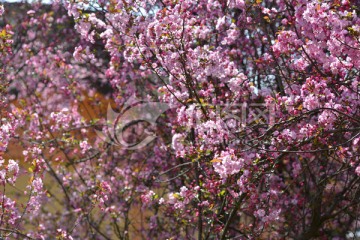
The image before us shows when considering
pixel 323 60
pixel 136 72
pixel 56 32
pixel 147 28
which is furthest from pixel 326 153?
pixel 56 32

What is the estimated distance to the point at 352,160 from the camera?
225 inches

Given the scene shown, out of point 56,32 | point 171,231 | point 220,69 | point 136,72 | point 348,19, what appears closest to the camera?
point 348,19

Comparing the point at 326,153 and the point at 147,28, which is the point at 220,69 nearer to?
the point at 147,28

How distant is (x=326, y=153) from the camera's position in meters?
5.35

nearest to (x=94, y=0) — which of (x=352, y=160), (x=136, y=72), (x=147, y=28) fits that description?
(x=147, y=28)

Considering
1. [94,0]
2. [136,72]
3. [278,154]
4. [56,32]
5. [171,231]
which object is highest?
[56,32]

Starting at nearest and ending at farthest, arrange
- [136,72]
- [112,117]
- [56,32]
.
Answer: [136,72], [112,117], [56,32]

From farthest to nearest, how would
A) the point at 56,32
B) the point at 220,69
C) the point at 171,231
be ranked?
the point at 56,32 → the point at 171,231 → the point at 220,69

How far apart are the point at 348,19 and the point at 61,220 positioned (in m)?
7.52

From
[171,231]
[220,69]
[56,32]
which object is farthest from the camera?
[56,32]

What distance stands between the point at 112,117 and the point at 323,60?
16.5 feet

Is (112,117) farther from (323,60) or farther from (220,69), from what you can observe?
(323,60)

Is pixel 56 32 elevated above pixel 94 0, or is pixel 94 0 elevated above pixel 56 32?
pixel 56 32

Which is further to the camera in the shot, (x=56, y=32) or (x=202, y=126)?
(x=56, y=32)
